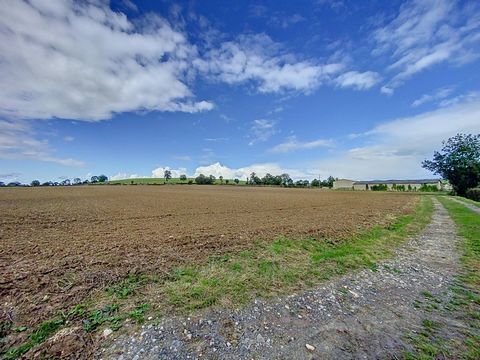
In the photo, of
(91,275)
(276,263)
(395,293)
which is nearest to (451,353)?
(395,293)

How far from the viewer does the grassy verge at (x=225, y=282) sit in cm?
Answer: 425

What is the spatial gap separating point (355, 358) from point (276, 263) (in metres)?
3.93

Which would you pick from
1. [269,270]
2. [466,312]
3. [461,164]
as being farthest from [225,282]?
[461,164]

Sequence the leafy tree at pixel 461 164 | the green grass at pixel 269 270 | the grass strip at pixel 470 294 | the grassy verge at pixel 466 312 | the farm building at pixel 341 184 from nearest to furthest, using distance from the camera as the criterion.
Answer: the grassy verge at pixel 466 312 → the grass strip at pixel 470 294 → the green grass at pixel 269 270 → the leafy tree at pixel 461 164 → the farm building at pixel 341 184

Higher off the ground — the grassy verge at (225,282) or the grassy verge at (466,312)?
the grassy verge at (225,282)

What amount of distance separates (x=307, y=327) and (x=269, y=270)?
260cm

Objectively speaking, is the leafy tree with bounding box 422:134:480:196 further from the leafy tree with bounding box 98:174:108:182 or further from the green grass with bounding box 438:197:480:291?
the leafy tree with bounding box 98:174:108:182

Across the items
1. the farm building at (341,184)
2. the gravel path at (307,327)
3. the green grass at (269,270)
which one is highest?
the farm building at (341,184)

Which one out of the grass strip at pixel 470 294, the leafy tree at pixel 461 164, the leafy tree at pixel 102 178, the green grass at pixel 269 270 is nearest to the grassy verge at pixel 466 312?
the grass strip at pixel 470 294

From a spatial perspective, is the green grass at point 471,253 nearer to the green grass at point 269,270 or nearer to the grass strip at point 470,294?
the grass strip at point 470,294

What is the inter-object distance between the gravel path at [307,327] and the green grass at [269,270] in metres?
0.47

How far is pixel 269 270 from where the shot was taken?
652cm

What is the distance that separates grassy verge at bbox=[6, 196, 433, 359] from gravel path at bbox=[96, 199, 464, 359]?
0.47 metres

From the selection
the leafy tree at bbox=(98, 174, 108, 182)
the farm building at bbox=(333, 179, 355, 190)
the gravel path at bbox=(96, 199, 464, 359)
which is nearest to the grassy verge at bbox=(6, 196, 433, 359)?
the gravel path at bbox=(96, 199, 464, 359)
